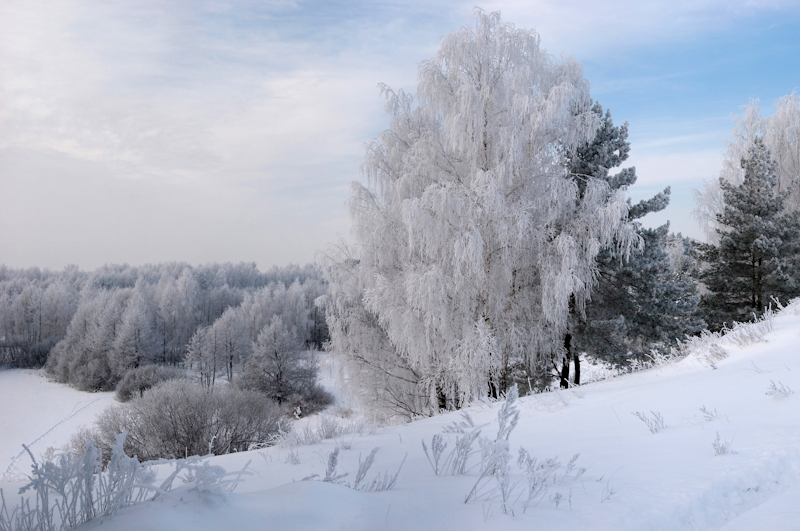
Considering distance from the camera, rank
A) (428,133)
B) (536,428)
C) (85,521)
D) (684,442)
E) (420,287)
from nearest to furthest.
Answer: (85,521)
(684,442)
(536,428)
(420,287)
(428,133)

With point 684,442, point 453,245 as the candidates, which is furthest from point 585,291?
point 684,442

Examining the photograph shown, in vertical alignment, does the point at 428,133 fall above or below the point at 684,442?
above

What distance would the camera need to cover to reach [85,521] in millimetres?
1359

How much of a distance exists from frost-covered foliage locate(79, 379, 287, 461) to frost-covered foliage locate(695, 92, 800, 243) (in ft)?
62.4

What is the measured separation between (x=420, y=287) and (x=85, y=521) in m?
8.07

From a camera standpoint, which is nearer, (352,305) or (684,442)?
(684,442)

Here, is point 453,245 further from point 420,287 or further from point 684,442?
point 684,442

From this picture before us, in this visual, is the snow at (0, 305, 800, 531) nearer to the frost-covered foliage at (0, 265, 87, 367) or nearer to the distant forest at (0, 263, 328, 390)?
the frost-covered foliage at (0, 265, 87, 367)

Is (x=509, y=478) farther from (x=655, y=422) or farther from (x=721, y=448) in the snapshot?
(x=655, y=422)

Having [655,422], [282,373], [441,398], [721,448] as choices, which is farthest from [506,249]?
[282,373]

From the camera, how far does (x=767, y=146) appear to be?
19.0 m

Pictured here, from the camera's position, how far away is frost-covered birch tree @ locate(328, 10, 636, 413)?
30.7 feet

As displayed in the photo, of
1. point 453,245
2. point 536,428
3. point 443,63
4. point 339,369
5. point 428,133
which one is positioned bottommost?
point 339,369

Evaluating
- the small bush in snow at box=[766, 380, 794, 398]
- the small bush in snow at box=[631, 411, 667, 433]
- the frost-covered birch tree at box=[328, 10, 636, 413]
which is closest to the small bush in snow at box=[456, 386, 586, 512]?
the small bush in snow at box=[631, 411, 667, 433]
